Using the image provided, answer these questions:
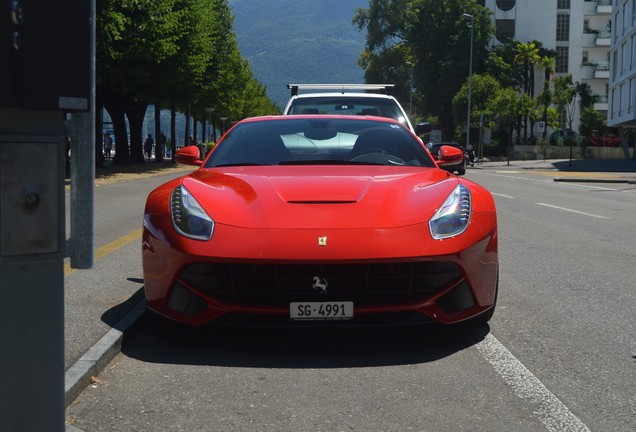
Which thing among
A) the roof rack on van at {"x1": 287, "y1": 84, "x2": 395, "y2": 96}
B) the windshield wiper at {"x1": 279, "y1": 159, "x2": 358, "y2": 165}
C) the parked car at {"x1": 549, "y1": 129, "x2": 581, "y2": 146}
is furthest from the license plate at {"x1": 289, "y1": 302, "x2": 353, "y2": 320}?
the parked car at {"x1": 549, "y1": 129, "x2": 581, "y2": 146}

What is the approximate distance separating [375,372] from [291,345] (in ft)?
2.32

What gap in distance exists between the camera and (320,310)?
441 centimetres

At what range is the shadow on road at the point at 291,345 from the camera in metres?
4.42

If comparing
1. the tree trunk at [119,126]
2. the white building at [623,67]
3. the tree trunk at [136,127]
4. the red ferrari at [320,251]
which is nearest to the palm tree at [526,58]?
the white building at [623,67]

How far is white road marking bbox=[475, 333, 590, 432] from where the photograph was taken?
11.1ft

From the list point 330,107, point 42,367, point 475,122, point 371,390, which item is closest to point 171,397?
point 371,390

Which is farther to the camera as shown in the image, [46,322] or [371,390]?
[371,390]

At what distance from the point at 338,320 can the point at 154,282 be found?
1068mm

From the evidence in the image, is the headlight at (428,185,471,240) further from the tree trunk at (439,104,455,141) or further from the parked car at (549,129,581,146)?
the tree trunk at (439,104,455,141)

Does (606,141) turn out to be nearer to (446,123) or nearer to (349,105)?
(446,123)

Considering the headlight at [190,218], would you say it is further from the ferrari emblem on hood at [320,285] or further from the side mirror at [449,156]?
the side mirror at [449,156]

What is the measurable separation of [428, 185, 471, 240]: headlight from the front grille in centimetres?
20

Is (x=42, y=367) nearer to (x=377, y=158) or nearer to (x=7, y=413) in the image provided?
(x=7, y=413)

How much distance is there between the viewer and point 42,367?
2547 mm
